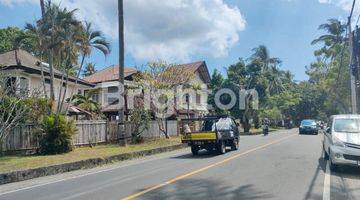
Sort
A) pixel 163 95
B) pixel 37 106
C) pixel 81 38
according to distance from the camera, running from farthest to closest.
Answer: pixel 163 95
pixel 81 38
pixel 37 106

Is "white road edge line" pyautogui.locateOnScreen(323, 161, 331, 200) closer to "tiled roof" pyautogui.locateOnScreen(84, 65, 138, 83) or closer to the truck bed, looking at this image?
the truck bed

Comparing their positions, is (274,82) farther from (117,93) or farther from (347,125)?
(347,125)

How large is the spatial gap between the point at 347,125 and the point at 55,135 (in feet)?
44.1

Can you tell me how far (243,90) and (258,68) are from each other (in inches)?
213

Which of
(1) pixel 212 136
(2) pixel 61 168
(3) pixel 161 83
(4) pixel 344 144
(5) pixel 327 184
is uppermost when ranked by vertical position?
(3) pixel 161 83

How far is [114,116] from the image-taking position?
147ft

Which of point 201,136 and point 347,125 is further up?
point 347,125

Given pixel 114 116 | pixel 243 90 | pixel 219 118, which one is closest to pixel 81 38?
pixel 219 118

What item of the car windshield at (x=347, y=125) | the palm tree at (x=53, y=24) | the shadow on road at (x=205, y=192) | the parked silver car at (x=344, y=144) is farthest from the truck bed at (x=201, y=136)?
the palm tree at (x=53, y=24)

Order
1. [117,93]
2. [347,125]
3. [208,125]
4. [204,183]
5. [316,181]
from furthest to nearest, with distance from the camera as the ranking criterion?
[117,93]
[208,125]
[347,125]
[316,181]
[204,183]

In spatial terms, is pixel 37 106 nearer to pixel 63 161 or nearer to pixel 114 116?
pixel 63 161

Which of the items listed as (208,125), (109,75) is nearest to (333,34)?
(109,75)

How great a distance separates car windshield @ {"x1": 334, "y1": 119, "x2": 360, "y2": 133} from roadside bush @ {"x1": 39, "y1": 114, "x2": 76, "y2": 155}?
12.9m

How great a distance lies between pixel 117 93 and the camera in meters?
45.9
